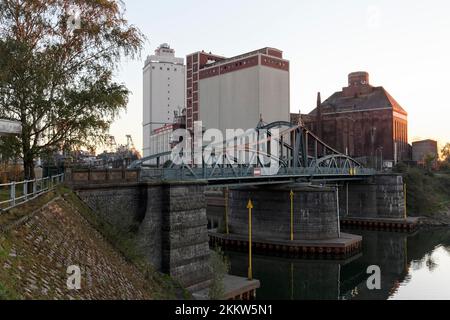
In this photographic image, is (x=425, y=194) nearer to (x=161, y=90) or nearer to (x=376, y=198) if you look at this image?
(x=376, y=198)

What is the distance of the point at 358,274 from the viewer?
130 ft

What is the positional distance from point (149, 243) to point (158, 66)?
166m

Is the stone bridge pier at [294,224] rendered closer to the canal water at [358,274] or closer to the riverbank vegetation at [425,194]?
the canal water at [358,274]

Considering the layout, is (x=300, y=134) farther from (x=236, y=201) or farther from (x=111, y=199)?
(x=111, y=199)

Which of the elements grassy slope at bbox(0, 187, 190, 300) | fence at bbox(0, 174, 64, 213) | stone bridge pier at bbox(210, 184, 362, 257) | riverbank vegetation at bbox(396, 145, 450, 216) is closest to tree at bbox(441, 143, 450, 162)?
riverbank vegetation at bbox(396, 145, 450, 216)

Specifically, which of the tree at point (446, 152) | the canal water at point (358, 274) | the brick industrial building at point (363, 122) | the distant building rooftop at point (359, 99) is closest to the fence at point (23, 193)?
the canal water at point (358, 274)

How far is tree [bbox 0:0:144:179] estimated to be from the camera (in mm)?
19812

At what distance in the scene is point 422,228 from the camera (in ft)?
220

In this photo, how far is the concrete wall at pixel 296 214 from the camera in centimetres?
4591

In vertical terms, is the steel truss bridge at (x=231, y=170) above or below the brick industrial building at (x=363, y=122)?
below

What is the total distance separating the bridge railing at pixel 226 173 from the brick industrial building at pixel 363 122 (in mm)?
58249

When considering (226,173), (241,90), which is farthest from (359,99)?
(226,173)

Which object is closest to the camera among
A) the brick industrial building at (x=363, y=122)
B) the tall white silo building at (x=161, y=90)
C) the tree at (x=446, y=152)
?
the brick industrial building at (x=363, y=122)
